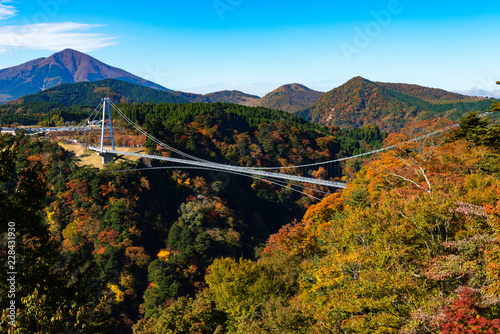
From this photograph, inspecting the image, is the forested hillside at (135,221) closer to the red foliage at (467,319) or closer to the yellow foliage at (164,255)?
the yellow foliage at (164,255)

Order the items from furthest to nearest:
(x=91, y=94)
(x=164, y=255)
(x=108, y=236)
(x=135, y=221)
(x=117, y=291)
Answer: (x=91, y=94) → (x=135, y=221) → (x=164, y=255) → (x=108, y=236) → (x=117, y=291)

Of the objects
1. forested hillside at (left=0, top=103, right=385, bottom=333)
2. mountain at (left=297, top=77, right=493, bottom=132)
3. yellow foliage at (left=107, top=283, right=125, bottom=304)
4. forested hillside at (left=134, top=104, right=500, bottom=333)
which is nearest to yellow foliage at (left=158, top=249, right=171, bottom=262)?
forested hillside at (left=0, top=103, right=385, bottom=333)

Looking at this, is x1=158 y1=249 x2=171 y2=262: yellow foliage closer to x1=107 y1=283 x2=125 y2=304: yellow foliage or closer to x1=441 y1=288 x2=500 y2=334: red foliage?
x1=107 y1=283 x2=125 y2=304: yellow foliage

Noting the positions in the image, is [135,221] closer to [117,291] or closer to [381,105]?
[117,291]

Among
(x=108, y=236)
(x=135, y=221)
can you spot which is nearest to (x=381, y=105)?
(x=135, y=221)

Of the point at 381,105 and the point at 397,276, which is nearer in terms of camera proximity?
the point at 397,276

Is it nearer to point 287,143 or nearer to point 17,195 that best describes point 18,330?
point 17,195

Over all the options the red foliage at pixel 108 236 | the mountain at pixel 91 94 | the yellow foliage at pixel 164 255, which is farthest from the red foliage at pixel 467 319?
the mountain at pixel 91 94

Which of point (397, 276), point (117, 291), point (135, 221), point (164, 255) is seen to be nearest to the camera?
point (397, 276)
